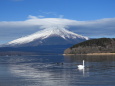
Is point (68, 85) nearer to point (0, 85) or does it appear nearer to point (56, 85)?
point (56, 85)

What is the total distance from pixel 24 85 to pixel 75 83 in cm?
725

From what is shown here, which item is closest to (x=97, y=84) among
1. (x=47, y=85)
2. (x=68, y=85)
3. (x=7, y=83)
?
(x=68, y=85)

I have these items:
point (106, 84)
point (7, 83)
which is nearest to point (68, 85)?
point (106, 84)

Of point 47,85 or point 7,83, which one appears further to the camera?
point 7,83

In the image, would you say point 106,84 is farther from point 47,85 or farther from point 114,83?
point 47,85

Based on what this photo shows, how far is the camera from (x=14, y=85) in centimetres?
4288

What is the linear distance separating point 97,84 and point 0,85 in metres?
13.6

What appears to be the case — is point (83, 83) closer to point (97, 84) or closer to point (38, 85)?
point (97, 84)

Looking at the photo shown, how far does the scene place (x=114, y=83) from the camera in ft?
141

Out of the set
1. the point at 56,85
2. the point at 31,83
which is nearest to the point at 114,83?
the point at 56,85

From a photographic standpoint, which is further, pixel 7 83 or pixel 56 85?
pixel 7 83

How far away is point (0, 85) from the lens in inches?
1702

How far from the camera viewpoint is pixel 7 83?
45125 millimetres

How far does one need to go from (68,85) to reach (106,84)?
17.2ft
